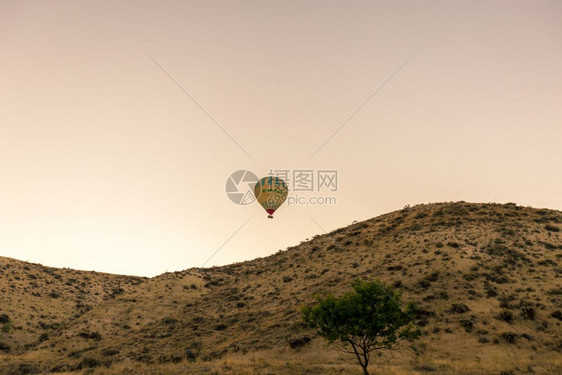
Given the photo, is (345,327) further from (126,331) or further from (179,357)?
(126,331)

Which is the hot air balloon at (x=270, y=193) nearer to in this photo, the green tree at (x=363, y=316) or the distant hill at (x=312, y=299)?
the distant hill at (x=312, y=299)

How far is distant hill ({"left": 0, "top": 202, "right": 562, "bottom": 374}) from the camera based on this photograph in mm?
30969

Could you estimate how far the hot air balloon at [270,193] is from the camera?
2098 inches

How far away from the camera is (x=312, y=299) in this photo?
44.9 m

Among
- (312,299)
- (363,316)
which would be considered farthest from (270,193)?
(363,316)

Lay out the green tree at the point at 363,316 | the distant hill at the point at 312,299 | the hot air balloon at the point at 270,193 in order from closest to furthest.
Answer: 1. the green tree at the point at 363,316
2. the distant hill at the point at 312,299
3. the hot air balloon at the point at 270,193

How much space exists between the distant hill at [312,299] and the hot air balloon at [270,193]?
9522 millimetres

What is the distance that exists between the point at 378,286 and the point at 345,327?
10.8ft

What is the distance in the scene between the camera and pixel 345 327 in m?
24.8

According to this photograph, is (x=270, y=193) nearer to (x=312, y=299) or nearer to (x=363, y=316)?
(x=312, y=299)

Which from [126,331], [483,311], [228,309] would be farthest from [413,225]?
[126,331]

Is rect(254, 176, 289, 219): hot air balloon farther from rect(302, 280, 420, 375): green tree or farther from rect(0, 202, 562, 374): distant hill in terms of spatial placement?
rect(302, 280, 420, 375): green tree

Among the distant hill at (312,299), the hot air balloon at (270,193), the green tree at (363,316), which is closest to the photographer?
the green tree at (363,316)

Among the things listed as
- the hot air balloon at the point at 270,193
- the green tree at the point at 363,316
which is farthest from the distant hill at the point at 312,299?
the hot air balloon at the point at 270,193
